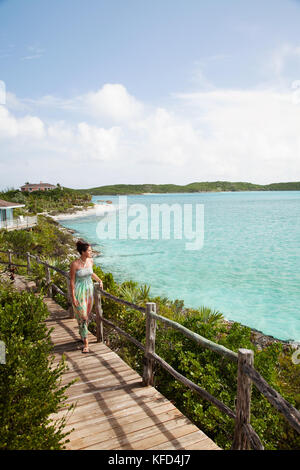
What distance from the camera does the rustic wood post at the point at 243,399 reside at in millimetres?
3098

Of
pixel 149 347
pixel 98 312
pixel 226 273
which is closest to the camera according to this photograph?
pixel 149 347

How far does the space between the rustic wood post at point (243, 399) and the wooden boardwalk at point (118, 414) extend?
406mm

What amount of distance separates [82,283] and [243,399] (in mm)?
3624

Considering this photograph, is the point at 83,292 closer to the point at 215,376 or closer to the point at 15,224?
the point at 215,376

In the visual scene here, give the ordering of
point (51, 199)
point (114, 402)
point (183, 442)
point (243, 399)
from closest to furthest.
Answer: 1. point (243, 399)
2. point (183, 442)
3. point (114, 402)
4. point (51, 199)

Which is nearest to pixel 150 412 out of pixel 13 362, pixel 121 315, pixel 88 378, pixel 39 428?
pixel 88 378

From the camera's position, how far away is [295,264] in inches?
1213

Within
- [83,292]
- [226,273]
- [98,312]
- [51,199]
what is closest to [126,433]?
[83,292]

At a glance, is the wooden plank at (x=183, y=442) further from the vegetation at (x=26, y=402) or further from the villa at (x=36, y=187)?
the villa at (x=36, y=187)

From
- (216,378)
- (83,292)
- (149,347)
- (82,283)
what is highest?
(82,283)

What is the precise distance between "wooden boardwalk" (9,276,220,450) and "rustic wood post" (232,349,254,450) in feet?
1.33

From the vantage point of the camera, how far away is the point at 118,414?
410cm

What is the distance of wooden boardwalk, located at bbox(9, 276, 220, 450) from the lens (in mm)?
3545

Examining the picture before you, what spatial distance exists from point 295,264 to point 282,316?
1440 cm
